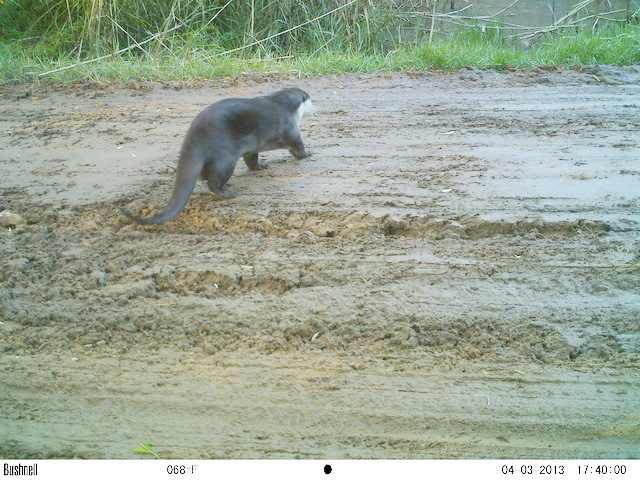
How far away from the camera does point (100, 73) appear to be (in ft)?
24.5

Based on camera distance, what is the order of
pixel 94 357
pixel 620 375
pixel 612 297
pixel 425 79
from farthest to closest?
1. pixel 425 79
2. pixel 612 297
3. pixel 94 357
4. pixel 620 375

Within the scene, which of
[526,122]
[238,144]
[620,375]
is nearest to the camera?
[620,375]

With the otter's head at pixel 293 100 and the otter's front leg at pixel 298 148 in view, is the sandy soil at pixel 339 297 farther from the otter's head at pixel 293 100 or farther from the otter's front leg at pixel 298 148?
the otter's head at pixel 293 100

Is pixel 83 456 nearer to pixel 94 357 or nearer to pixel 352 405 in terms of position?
pixel 94 357

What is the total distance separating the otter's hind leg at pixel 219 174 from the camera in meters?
4.27

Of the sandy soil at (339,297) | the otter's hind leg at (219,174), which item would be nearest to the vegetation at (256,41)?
the sandy soil at (339,297)

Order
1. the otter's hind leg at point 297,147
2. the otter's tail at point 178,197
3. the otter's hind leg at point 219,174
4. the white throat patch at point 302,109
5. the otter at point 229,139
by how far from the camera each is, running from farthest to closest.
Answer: the white throat patch at point 302,109
the otter's hind leg at point 297,147
the otter's hind leg at point 219,174
the otter at point 229,139
the otter's tail at point 178,197

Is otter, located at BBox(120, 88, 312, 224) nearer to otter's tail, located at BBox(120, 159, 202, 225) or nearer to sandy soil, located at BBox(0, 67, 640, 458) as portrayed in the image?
otter's tail, located at BBox(120, 159, 202, 225)

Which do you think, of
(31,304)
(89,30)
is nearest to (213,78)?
(89,30)

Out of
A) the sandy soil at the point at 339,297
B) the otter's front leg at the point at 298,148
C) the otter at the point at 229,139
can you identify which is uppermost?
the otter at the point at 229,139

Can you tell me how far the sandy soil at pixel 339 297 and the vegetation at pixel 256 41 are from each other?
2083 mm

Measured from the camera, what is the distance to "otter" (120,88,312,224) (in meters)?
4.04

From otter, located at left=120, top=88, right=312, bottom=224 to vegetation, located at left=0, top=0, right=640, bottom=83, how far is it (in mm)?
2592

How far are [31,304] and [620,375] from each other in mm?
2483
